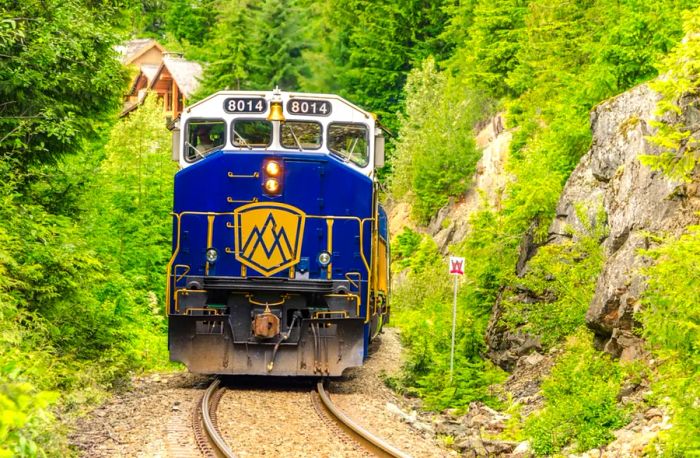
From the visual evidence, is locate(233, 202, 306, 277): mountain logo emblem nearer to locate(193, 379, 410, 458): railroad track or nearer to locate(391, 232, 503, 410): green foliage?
locate(193, 379, 410, 458): railroad track

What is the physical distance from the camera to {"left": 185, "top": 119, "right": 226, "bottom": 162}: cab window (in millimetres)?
16328

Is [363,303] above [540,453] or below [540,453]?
above

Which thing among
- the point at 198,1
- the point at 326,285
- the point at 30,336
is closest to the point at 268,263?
the point at 326,285

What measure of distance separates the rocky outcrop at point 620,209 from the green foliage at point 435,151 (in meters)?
17.8

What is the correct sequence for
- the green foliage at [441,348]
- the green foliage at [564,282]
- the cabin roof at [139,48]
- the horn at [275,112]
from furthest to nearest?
the cabin roof at [139,48]
the green foliage at [564,282]
the green foliage at [441,348]
the horn at [275,112]

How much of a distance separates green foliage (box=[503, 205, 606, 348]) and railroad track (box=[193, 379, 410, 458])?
13.4 feet

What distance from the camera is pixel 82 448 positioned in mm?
11445

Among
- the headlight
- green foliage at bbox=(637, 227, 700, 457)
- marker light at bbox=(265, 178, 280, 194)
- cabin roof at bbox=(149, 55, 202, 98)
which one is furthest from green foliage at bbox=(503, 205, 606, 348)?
cabin roof at bbox=(149, 55, 202, 98)

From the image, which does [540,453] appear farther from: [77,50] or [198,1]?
[198,1]

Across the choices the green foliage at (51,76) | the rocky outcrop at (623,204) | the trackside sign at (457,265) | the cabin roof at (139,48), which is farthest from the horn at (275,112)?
the cabin roof at (139,48)

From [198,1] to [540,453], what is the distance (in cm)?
7197

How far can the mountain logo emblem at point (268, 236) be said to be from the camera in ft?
51.3

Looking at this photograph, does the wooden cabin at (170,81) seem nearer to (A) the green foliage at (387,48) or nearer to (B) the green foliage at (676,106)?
(A) the green foliage at (387,48)

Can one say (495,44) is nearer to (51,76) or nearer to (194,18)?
(51,76)
